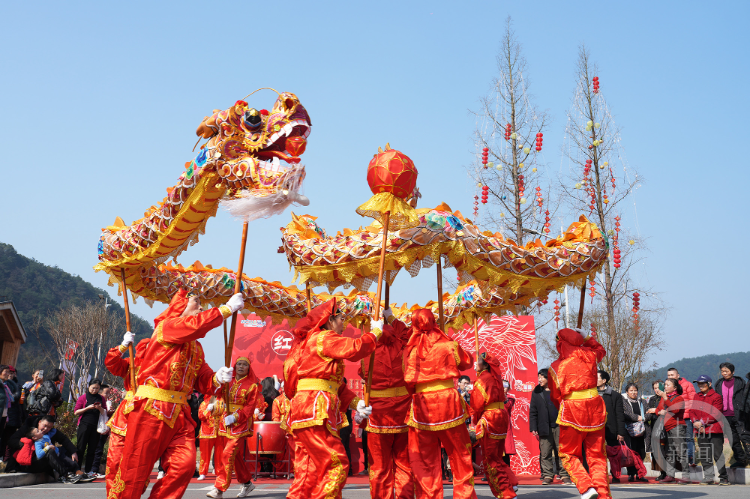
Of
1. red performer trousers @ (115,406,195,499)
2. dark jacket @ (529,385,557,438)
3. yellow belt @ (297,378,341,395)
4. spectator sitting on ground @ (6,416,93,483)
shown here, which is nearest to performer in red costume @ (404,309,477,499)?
yellow belt @ (297,378,341,395)

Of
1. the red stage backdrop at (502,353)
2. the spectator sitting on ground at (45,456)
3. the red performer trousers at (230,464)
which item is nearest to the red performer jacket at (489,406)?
the red performer trousers at (230,464)

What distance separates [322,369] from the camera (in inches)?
199

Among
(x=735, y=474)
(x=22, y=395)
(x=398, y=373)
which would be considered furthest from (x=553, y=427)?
(x=22, y=395)

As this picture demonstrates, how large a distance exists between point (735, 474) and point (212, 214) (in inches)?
300

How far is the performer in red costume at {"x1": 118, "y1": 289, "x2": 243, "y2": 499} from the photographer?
444cm

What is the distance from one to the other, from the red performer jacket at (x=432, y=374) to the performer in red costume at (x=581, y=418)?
104 centimetres

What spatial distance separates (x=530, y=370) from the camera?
10539 millimetres

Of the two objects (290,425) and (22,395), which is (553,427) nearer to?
(290,425)

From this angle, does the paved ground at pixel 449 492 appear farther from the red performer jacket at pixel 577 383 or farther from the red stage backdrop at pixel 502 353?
the red stage backdrop at pixel 502 353

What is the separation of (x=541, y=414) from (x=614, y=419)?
1025 millimetres

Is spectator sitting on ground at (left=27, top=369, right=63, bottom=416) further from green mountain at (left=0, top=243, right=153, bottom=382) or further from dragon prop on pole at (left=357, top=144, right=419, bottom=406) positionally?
green mountain at (left=0, top=243, right=153, bottom=382)

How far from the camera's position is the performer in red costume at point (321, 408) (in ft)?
15.6

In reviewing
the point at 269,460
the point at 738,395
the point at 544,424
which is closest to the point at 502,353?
the point at 544,424

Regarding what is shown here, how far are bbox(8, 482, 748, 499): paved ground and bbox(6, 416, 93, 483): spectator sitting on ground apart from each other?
38 cm
